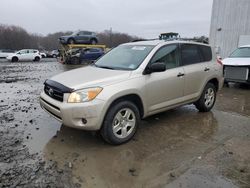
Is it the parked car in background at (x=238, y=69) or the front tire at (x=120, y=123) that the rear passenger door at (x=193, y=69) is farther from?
the parked car in background at (x=238, y=69)

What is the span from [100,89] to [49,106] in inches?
40.9

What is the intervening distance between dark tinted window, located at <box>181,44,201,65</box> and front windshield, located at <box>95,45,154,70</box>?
0.91 metres

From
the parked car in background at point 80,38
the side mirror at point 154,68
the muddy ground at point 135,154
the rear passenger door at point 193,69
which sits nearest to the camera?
the muddy ground at point 135,154

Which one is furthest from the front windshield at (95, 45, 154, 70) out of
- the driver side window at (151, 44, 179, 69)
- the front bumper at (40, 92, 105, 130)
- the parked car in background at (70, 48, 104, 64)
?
the parked car in background at (70, 48, 104, 64)

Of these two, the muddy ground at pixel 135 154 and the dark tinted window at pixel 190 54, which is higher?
the dark tinted window at pixel 190 54

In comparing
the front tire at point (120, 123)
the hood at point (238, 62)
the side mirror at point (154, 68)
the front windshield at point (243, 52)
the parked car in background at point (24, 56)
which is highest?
the front windshield at point (243, 52)

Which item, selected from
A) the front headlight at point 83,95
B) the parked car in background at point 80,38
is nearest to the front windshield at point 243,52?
the front headlight at point 83,95

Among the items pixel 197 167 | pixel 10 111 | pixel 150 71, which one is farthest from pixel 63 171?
pixel 10 111

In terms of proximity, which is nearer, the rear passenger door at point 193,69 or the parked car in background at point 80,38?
the rear passenger door at point 193,69

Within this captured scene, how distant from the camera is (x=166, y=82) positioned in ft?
16.8

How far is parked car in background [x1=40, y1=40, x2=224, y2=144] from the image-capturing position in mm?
4156

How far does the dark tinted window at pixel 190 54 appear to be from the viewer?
5.76m

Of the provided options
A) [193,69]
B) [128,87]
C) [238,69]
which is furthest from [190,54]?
[238,69]

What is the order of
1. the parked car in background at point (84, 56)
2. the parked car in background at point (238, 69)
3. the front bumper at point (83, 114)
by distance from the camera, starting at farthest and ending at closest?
the parked car in background at point (84, 56) → the parked car in background at point (238, 69) → the front bumper at point (83, 114)
